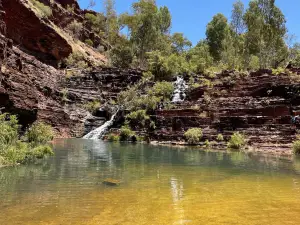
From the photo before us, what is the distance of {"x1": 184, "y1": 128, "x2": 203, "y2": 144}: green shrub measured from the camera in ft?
92.6

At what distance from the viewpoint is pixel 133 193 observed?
8047 millimetres

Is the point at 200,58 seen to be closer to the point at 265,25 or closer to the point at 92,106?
the point at 265,25

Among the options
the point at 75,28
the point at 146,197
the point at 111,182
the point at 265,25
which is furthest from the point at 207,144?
the point at 75,28

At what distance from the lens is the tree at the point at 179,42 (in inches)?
3091

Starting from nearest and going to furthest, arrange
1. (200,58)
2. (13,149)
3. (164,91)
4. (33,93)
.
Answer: (13,149)
(33,93)
(164,91)
(200,58)

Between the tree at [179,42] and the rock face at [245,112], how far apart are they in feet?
144

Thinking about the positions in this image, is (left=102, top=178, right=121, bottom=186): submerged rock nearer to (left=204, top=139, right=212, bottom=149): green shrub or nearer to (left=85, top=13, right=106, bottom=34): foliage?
(left=204, top=139, right=212, bottom=149): green shrub

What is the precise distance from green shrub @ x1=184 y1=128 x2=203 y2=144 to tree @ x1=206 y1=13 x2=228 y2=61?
48.4m

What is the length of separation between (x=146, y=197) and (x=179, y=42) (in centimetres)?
7483

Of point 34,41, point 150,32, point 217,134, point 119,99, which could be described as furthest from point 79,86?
point 217,134

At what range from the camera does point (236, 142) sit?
25.2m

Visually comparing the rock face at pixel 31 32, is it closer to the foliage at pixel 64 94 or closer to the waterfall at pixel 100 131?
the foliage at pixel 64 94

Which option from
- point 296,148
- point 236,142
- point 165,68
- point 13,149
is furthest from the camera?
point 165,68

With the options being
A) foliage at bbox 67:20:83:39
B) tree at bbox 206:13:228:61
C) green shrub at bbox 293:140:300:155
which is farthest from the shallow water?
foliage at bbox 67:20:83:39
